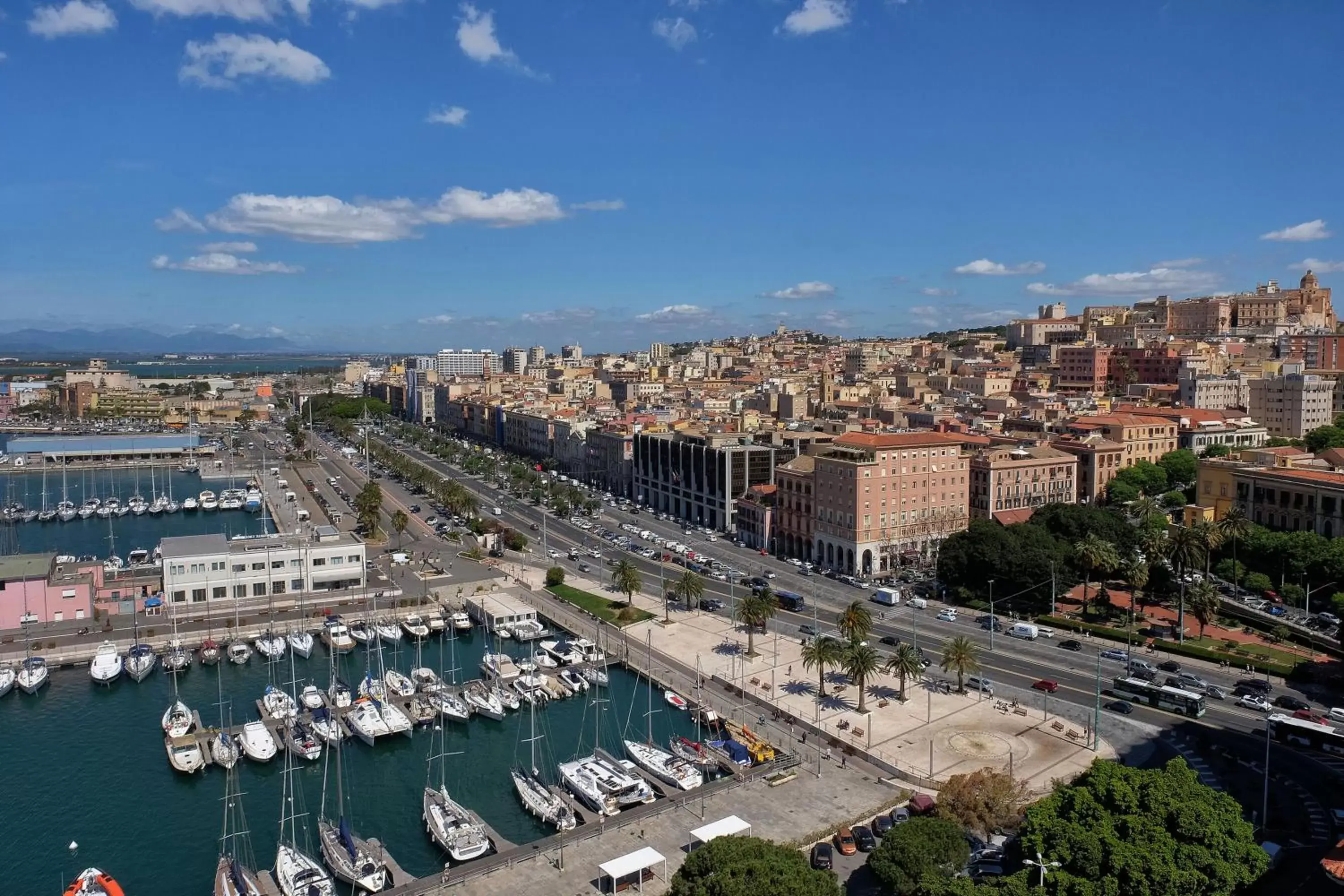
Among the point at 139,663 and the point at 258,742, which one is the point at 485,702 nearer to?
the point at 258,742

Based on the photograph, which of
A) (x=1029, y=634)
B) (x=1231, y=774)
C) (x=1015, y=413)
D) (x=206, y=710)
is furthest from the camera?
(x=1015, y=413)

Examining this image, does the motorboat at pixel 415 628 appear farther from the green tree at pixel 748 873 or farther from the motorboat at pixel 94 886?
the green tree at pixel 748 873

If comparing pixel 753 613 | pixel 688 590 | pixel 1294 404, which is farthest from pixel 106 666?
pixel 1294 404

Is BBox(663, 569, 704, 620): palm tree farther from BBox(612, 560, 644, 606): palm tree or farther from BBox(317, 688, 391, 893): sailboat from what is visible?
BBox(317, 688, 391, 893): sailboat

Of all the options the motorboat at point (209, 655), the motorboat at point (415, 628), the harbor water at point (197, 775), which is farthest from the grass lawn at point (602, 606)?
the motorboat at point (209, 655)

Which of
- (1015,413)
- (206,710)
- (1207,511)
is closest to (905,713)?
(206,710)

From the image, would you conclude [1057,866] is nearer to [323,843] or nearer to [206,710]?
[323,843]
